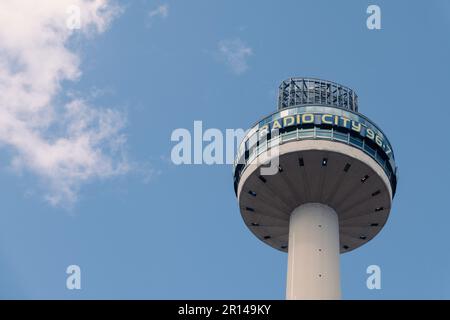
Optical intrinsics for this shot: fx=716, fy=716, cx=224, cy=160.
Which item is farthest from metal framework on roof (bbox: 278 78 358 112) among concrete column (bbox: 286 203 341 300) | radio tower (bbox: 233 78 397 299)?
concrete column (bbox: 286 203 341 300)

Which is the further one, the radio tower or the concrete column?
the radio tower

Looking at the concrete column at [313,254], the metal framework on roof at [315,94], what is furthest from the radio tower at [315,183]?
the metal framework on roof at [315,94]

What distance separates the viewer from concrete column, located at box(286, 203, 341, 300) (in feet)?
183

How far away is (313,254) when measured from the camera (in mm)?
57250

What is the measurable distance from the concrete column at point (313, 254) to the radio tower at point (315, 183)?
0.26 ft

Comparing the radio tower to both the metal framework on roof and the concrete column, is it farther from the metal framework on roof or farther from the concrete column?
the metal framework on roof

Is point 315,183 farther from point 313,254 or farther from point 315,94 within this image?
point 315,94

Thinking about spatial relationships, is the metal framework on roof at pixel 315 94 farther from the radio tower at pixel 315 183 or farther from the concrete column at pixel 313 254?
the concrete column at pixel 313 254

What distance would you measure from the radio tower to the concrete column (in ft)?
0.26

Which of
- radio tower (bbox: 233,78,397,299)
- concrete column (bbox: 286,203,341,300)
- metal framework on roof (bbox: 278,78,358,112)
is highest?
metal framework on roof (bbox: 278,78,358,112)

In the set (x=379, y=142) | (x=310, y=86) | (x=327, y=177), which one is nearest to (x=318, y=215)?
(x=327, y=177)

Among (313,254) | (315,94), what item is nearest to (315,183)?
(313,254)

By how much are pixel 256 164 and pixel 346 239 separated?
12196mm
